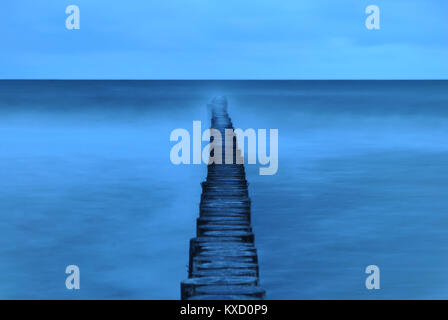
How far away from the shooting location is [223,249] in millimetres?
4309

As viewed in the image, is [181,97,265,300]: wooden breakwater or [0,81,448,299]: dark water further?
[0,81,448,299]: dark water

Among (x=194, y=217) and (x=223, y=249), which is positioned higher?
(x=194, y=217)

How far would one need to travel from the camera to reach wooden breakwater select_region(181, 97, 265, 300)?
336 cm

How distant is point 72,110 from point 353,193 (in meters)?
26.7

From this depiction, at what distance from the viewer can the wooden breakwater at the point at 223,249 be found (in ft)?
11.0

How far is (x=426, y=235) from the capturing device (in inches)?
290

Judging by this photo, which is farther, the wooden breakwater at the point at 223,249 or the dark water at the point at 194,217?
the dark water at the point at 194,217

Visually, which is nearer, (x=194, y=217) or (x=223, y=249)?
(x=223, y=249)
